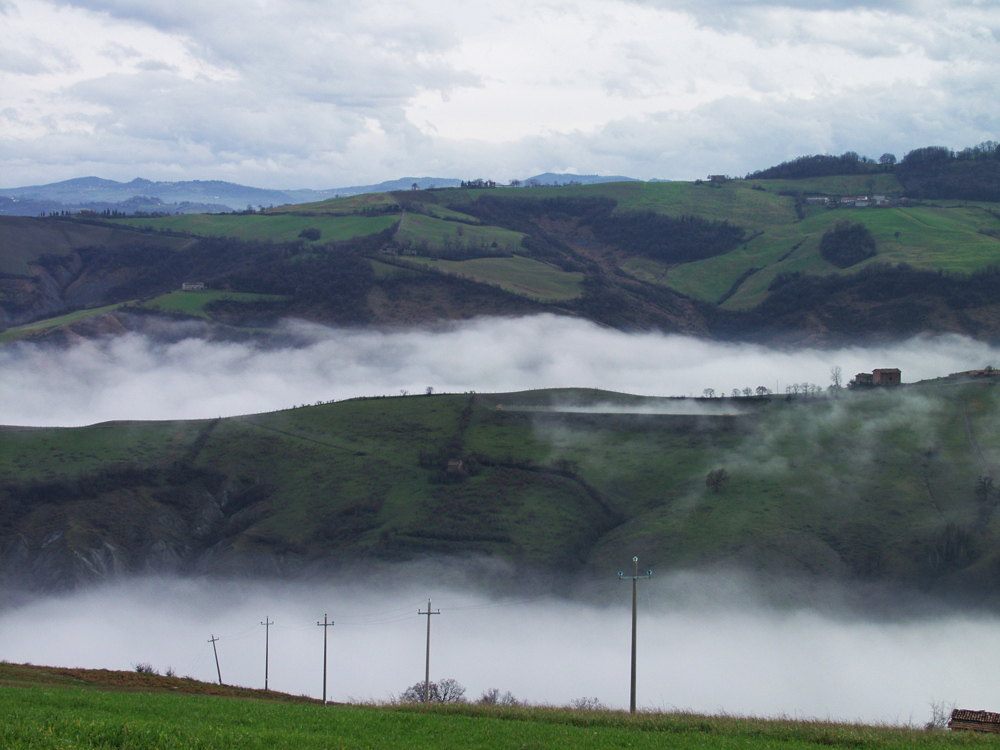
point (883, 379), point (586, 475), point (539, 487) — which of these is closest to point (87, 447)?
point (539, 487)

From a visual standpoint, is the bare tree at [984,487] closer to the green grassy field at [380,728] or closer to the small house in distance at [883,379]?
the small house in distance at [883,379]

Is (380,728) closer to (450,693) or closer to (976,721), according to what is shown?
(976,721)

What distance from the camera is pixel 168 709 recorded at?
41.8 meters

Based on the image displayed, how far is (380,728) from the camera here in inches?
1565

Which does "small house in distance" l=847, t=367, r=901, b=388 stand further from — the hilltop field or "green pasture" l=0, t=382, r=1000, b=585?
the hilltop field

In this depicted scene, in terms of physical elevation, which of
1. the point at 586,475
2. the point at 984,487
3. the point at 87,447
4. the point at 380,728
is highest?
the point at 87,447

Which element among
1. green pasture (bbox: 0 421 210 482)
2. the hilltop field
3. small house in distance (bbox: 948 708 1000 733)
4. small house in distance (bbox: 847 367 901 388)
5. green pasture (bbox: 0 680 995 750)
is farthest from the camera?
small house in distance (bbox: 847 367 901 388)

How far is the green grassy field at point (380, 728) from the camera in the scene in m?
33.9

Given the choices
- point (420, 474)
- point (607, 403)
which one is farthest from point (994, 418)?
point (420, 474)

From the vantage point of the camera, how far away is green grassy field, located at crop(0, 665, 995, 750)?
3388 cm

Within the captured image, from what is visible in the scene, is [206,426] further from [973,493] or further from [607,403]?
[973,493]

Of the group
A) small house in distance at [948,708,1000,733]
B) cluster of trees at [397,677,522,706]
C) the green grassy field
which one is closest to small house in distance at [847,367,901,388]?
cluster of trees at [397,677,522,706]

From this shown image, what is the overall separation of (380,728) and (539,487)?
124m

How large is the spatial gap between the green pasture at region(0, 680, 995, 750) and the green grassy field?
44mm
